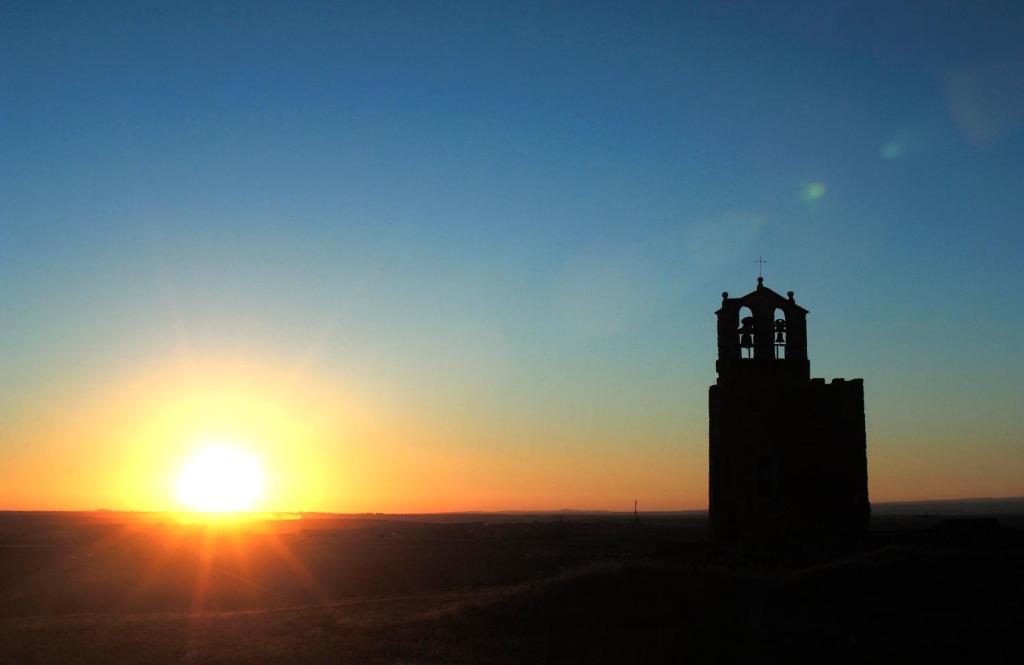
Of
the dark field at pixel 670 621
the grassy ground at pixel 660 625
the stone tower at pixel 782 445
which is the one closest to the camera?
the grassy ground at pixel 660 625

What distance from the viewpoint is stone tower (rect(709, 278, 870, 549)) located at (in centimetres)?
2911

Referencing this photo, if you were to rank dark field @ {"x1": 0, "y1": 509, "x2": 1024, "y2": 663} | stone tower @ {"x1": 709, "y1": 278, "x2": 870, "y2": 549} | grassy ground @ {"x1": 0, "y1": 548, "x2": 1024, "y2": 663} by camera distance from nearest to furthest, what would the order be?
1. grassy ground @ {"x1": 0, "y1": 548, "x2": 1024, "y2": 663}
2. dark field @ {"x1": 0, "y1": 509, "x2": 1024, "y2": 663}
3. stone tower @ {"x1": 709, "y1": 278, "x2": 870, "y2": 549}

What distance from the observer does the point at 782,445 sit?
96.7 feet

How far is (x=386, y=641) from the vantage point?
2184 cm

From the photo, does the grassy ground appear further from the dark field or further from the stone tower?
the stone tower

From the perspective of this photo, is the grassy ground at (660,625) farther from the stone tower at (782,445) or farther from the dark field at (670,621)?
the stone tower at (782,445)

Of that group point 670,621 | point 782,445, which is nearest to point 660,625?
point 670,621

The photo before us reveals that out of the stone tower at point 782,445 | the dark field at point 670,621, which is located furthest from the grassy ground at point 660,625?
the stone tower at point 782,445

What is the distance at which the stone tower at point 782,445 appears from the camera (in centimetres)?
2911

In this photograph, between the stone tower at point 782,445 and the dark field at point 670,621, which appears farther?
the stone tower at point 782,445

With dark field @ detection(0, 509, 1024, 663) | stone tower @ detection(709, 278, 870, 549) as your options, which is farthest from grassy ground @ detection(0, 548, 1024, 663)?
stone tower @ detection(709, 278, 870, 549)

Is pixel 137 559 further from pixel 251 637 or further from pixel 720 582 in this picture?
Result: pixel 720 582

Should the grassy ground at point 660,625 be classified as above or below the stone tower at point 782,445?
below

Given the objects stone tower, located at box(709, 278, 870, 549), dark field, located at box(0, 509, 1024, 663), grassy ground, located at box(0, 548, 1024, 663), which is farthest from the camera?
stone tower, located at box(709, 278, 870, 549)
